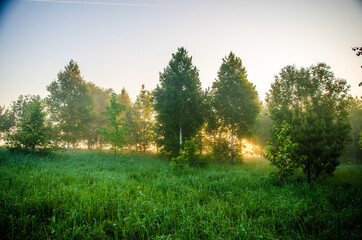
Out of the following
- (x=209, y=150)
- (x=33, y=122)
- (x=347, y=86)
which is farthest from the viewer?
(x=209, y=150)

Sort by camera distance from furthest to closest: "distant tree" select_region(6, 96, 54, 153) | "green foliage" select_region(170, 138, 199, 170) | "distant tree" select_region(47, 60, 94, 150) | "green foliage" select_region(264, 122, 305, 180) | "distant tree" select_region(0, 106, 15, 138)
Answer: "distant tree" select_region(0, 106, 15, 138)
"distant tree" select_region(47, 60, 94, 150)
"distant tree" select_region(6, 96, 54, 153)
"green foliage" select_region(170, 138, 199, 170)
"green foliage" select_region(264, 122, 305, 180)

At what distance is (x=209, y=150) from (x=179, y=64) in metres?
12.0

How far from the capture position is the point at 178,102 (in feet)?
45.5

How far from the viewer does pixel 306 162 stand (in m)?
6.63

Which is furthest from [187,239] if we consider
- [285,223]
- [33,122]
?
[33,122]

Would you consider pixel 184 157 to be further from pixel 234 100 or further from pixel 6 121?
pixel 6 121

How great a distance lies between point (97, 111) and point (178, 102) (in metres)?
25.3

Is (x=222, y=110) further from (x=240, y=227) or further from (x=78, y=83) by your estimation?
(x=78, y=83)

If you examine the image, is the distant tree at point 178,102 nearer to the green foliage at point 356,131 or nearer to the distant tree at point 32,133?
the distant tree at point 32,133

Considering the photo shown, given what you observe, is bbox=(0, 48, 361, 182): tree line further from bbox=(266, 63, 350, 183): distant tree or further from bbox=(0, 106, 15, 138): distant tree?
bbox=(0, 106, 15, 138): distant tree

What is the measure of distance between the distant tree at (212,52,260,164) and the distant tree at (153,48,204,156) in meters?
2.56

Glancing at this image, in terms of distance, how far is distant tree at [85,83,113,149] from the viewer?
27061mm

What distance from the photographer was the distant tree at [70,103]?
66.3 feet

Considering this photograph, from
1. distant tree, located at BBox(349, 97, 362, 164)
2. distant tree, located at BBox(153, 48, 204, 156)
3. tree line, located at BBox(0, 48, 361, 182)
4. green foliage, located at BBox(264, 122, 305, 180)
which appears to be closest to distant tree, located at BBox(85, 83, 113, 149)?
tree line, located at BBox(0, 48, 361, 182)
